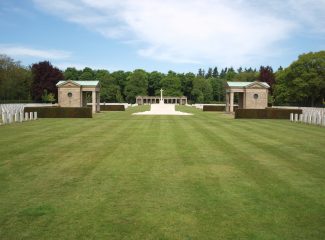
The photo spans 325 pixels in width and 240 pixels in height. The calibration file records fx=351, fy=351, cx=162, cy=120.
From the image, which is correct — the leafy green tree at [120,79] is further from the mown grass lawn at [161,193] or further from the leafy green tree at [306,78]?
the mown grass lawn at [161,193]

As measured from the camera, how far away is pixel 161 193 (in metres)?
8.17

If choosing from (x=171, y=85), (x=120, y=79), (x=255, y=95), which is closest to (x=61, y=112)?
(x=255, y=95)

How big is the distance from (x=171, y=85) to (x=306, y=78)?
70183 millimetres

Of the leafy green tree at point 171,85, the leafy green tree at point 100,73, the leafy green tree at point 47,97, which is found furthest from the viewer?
the leafy green tree at point 171,85

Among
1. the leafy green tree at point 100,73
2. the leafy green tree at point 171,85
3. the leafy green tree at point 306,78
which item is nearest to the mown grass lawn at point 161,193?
the leafy green tree at point 306,78

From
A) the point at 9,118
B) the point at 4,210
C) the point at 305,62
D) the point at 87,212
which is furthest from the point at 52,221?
the point at 305,62

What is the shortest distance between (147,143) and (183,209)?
9.55 m

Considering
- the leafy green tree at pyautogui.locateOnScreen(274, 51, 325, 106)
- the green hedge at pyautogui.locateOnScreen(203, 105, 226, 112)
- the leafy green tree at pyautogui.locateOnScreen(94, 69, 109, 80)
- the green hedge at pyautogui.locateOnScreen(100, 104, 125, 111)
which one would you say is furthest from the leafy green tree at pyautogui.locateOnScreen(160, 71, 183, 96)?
the green hedge at pyautogui.locateOnScreen(100, 104, 125, 111)

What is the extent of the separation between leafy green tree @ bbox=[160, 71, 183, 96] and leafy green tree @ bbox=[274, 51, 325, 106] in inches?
2445

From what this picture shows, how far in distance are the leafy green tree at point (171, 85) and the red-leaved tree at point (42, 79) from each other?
57433mm

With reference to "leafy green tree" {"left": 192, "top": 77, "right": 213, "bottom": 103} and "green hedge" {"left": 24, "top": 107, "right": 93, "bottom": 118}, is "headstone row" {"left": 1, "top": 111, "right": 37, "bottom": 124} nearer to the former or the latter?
"green hedge" {"left": 24, "top": 107, "right": 93, "bottom": 118}

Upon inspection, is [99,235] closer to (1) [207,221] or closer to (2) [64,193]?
(1) [207,221]

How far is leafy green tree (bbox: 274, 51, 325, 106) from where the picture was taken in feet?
226

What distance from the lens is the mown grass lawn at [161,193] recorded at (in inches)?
239
